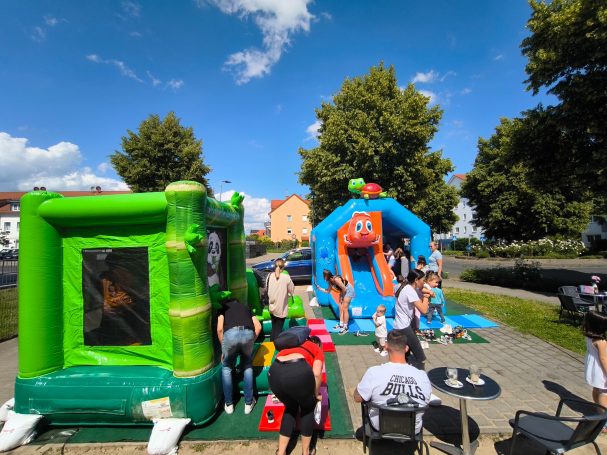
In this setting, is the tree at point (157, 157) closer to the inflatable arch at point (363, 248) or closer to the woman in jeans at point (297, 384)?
the inflatable arch at point (363, 248)

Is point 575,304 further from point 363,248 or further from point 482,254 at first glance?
point 482,254

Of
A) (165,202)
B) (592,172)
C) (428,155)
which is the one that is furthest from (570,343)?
(428,155)

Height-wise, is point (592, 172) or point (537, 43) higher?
point (537, 43)

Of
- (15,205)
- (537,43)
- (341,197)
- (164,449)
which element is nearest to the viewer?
(164,449)

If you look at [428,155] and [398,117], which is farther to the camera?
[428,155]

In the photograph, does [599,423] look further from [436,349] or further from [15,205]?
[15,205]

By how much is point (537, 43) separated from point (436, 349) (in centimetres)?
1106

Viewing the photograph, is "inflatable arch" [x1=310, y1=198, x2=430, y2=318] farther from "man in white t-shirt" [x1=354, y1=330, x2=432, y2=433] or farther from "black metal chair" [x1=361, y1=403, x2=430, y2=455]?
"black metal chair" [x1=361, y1=403, x2=430, y2=455]

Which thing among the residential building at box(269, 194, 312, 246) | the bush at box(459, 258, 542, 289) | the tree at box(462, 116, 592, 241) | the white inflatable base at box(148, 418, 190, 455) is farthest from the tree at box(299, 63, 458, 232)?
the residential building at box(269, 194, 312, 246)

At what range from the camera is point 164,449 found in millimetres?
3514

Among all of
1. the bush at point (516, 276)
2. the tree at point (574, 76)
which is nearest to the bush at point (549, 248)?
the bush at point (516, 276)

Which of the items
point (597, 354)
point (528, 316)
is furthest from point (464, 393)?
point (528, 316)

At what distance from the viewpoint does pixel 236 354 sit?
4.34 m

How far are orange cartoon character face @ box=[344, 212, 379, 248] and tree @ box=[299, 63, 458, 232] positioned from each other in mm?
7181
